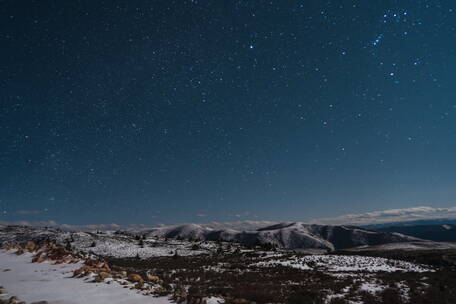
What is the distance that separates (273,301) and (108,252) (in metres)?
55.8

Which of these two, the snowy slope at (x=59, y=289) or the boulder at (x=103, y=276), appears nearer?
the snowy slope at (x=59, y=289)

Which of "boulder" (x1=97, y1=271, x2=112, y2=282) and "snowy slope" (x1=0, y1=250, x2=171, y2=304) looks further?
"boulder" (x1=97, y1=271, x2=112, y2=282)

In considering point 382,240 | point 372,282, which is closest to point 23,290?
point 372,282

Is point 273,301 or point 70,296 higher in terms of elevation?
point 70,296

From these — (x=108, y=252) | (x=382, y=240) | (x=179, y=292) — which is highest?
(x=179, y=292)

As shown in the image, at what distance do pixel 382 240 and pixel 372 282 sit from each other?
19562 cm

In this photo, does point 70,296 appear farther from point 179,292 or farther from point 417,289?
point 417,289

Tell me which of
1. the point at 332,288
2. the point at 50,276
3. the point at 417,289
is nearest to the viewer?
the point at 50,276

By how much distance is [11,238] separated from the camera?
72750mm

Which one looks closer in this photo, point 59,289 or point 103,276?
Answer: point 59,289

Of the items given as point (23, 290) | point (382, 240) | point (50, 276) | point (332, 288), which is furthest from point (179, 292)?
point (382, 240)

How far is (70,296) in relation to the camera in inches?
362

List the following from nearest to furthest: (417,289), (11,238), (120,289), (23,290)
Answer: (23,290) < (120,289) < (417,289) < (11,238)

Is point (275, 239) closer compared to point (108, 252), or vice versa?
point (108, 252)
